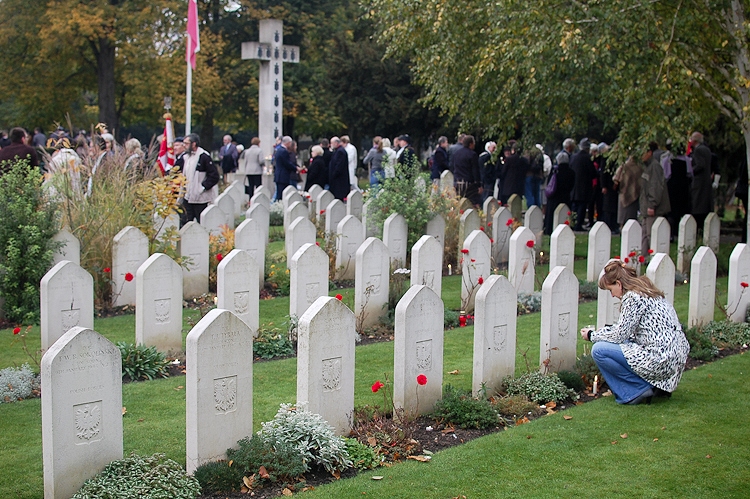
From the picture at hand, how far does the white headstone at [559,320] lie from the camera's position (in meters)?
8.23

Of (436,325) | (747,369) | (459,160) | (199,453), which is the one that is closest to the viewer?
(199,453)

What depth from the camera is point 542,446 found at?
22.1 ft

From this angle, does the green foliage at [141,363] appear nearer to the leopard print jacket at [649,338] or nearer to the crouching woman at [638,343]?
the crouching woman at [638,343]

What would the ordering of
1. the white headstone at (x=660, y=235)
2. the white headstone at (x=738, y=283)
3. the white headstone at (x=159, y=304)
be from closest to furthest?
the white headstone at (x=159, y=304) → the white headstone at (x=738, y=283) → the white headstone at (x=660, y=235)

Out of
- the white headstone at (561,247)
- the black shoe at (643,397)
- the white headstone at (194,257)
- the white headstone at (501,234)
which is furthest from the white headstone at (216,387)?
the white headstone at (501,234)

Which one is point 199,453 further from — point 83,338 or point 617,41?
point 617,41

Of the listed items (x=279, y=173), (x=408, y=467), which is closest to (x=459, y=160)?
(x=279, y=173)

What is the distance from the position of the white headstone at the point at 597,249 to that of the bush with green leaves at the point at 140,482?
8.93 m

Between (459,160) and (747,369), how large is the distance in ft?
31.9

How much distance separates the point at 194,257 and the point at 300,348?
6.18 m

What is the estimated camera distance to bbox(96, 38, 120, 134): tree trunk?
3469cm

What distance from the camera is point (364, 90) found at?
1588 inches

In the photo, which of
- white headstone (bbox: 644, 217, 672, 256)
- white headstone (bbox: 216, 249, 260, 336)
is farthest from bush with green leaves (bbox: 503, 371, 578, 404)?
white headstone (bbox: 644, 217, 672, 256)

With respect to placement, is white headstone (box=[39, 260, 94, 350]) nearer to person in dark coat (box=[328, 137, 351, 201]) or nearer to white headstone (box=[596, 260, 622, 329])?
white headstone (box=[596, 260, 622, 329])
